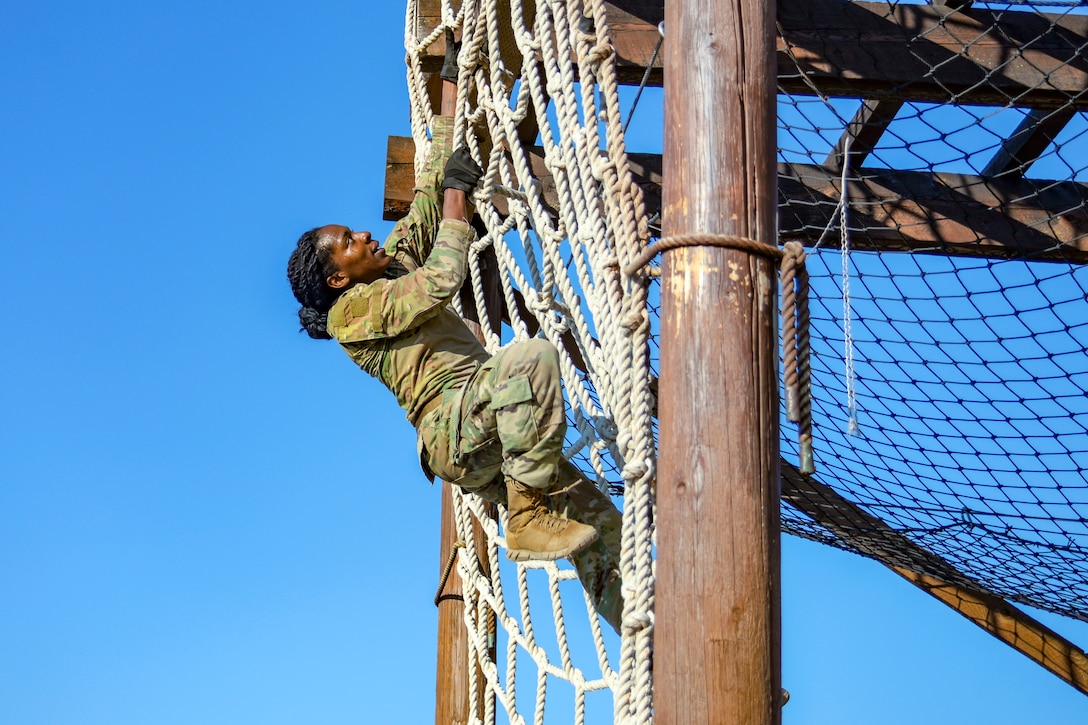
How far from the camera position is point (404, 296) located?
2.80 meters

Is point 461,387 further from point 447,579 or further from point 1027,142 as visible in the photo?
point 1027,142

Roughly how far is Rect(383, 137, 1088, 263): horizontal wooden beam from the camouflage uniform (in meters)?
1.12

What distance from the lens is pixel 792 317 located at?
189 cm

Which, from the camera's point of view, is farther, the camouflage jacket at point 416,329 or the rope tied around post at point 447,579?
the rope tied around post at point 447,579

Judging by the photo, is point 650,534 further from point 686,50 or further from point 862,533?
point 862,533

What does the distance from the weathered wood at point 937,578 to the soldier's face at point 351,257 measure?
1969 mm

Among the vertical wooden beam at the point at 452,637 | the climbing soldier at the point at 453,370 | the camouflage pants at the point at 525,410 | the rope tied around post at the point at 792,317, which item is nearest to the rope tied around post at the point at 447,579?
the vertical wooden beam at the point at 452,637

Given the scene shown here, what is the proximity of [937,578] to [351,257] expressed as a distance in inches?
123

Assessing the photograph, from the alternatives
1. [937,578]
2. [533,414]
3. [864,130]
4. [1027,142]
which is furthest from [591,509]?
[937,578]

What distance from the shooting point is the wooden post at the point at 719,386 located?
1.75 metres

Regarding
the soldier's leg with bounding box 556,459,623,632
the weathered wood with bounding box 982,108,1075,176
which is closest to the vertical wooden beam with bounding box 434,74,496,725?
the soldier's leg with bounding box 556,459,623,632

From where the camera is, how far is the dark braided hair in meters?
3.05

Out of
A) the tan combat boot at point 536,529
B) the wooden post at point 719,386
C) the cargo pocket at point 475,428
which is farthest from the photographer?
the cargo pocket at point 475,428

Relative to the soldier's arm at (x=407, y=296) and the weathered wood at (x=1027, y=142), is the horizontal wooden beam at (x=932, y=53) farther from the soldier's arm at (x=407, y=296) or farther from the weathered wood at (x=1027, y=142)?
the soldier's arm at (x=407, y=296)
